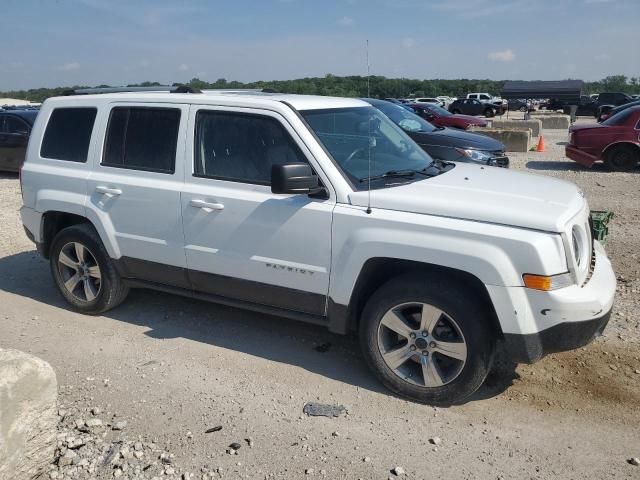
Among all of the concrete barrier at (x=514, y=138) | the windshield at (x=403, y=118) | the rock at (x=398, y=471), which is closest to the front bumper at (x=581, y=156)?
the concrete barrier at (x=514, y=138)

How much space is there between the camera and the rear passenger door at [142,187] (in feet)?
15.4

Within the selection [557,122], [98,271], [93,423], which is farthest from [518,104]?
[93,423]

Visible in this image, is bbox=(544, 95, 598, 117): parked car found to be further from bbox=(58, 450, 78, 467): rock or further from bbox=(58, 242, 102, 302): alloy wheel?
bbox=(58, 450, 78, 467): rock

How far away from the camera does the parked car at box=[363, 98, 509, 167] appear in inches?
386

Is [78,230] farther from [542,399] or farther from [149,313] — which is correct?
[542,399]

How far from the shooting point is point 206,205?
14.6 feet

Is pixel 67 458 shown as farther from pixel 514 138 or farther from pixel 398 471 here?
pixel 514 138

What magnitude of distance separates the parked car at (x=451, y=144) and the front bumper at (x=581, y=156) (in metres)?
3.97

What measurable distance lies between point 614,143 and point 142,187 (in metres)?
11.6

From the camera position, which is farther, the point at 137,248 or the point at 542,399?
the point at 137,248

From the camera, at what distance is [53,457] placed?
3.31m

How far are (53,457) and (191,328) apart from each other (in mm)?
1942

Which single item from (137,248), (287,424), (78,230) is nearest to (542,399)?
(287,424)

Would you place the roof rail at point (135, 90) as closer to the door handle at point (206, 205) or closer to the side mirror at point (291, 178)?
the door handle at point (206, 205)
